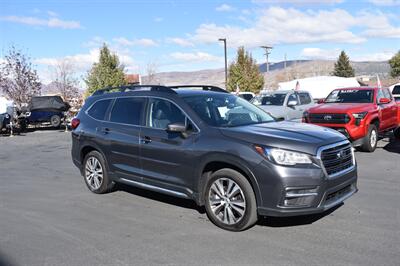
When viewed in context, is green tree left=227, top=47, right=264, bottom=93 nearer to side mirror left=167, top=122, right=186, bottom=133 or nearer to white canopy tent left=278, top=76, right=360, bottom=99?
white canopy tent left=278, top=76, right=360, bottom=99

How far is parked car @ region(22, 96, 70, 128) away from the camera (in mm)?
25000

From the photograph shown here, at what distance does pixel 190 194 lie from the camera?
5645mm

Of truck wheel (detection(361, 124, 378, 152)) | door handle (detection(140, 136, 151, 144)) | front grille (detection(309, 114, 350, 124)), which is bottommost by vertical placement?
truck wheel (detection(361, 124, 378, 152))

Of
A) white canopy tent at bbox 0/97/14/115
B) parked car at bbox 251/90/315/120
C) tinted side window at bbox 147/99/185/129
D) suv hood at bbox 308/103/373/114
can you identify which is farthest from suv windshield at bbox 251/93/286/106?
white canopy tent at bbox 0/97/14/115

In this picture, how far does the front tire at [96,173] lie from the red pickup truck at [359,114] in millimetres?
6312

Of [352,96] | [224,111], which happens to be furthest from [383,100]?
[224,111]

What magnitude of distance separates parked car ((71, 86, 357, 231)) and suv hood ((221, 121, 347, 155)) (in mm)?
12

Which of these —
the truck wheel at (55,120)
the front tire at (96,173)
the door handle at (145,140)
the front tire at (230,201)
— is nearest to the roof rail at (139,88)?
the door handle at (145,140)

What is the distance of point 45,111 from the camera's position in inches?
989

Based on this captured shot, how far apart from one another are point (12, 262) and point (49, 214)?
70.6 inches

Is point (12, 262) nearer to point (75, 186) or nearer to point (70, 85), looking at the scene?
point (75, 186)

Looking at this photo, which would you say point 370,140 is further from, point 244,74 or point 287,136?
point 244,74

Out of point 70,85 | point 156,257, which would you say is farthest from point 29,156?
point 70,85

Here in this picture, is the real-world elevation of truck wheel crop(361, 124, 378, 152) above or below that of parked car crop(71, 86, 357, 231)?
below
